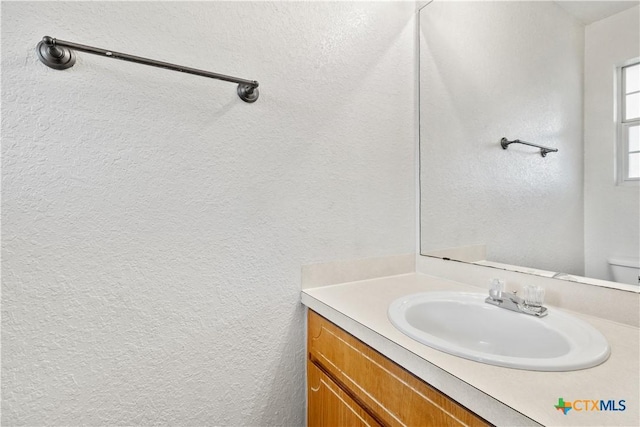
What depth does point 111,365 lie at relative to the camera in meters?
0.85

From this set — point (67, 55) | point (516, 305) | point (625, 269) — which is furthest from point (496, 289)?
point (67, 55)

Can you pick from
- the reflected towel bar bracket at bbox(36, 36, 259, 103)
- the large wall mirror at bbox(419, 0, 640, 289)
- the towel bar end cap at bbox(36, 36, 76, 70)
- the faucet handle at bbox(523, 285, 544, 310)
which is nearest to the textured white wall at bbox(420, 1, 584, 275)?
the large wall mirror at bbox(419, 0, 640, 289)

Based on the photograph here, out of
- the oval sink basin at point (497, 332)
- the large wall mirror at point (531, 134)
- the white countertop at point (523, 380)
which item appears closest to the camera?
the white countertop at point (523, 380)

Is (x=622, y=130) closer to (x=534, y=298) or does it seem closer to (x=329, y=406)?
(x=534, y=298)

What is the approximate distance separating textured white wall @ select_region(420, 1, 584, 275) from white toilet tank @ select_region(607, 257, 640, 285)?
7 centimetres

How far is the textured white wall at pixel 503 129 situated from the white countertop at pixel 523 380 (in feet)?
1.02

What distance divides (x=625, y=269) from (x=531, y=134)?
47 centimetres

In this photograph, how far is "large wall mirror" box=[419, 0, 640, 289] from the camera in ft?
2.75

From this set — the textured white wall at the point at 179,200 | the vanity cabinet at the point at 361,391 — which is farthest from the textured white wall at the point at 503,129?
the vanity cabinet at the point at 361,391

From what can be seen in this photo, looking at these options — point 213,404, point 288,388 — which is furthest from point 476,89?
point 213,404

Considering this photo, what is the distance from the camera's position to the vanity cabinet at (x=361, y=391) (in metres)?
0.63

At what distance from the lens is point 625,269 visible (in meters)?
0.82

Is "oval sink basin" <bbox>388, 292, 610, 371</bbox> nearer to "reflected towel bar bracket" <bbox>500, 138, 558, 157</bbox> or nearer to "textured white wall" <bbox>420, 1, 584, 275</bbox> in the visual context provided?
"textured white wall" <bbox>420, 1, 584, 275</bbox>

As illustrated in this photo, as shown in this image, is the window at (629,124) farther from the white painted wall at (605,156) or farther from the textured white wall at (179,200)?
the textured white wall at (179,200)
